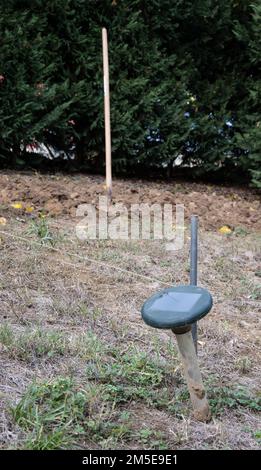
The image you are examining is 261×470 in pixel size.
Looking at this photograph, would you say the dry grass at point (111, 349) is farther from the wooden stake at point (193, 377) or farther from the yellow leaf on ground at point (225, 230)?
the yellow leaf on ground at point (225, 230)

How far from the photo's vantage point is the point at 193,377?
212 cm

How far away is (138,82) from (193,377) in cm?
498

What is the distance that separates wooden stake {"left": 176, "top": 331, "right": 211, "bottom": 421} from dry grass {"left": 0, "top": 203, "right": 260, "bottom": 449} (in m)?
0.05

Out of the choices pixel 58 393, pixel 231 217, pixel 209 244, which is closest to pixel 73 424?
pixel 58 393

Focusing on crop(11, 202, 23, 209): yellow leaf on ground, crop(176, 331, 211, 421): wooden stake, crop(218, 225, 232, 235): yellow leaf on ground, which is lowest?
crop(218, 225, 232, 235): yellow leaf on ground

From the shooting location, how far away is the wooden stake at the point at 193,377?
6.75 ft

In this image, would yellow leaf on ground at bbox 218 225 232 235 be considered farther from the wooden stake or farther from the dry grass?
the wooden stake

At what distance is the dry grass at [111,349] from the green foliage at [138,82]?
7.37ft

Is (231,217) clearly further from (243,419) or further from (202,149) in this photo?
(243,419)

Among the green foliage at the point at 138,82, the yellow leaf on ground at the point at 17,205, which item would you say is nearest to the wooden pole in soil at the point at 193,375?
the yellow leaf on ground at the point at 17,205

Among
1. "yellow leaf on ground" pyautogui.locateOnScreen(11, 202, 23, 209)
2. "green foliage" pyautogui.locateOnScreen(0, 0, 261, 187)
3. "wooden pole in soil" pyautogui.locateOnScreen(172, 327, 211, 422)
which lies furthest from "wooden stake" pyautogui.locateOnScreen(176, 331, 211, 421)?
"green foliage" pyautogui.locateOnScreen(0, 0, 261, 187)

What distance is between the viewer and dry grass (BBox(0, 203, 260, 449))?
2033mm

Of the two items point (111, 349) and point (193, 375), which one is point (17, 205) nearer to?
point (111, 349)
